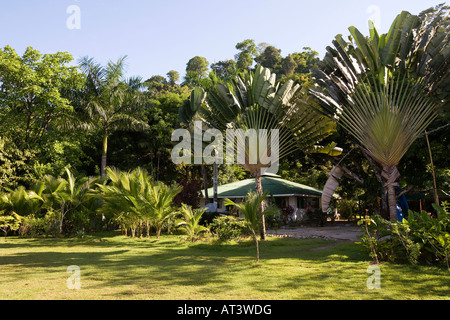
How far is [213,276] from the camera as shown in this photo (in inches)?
270

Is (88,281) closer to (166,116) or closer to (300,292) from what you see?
(300,292)

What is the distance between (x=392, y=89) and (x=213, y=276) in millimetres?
7113

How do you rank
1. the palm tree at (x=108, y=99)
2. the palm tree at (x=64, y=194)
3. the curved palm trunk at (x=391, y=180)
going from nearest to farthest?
the curved palm trunk at (x=391, y=180) < the palm tree at (x=64, y=194) < the palm tree at (x=108, y=99)

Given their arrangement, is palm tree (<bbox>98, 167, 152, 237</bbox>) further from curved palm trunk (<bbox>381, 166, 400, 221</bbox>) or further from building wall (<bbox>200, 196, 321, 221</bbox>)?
building wall (<bbox>200, 196, 321, 221</bbox>)

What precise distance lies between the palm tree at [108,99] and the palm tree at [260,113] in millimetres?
11175

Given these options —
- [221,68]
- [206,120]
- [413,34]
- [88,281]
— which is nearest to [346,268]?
[88,281]

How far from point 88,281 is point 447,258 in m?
7.37

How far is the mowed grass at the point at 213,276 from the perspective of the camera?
5316mm

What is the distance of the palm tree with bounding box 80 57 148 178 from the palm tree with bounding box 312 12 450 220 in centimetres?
1607

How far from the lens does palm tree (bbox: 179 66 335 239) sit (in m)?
13.0

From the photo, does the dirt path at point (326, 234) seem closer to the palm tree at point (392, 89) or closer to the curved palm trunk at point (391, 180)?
the curved palm trunk at point (391, 180)

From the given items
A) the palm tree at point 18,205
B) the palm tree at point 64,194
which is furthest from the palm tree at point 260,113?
the palm tree at point 18,205

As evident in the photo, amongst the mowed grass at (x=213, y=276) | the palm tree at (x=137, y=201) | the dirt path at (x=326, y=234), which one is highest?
the palm tree at (x=137, y=201)
